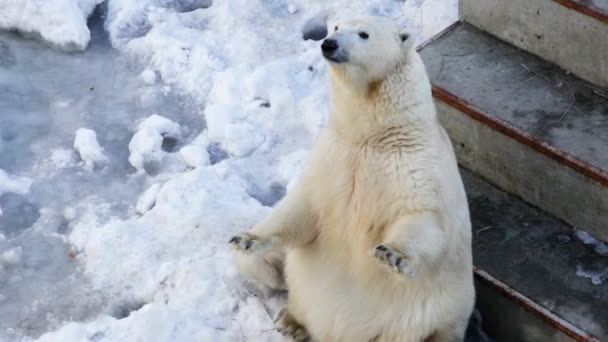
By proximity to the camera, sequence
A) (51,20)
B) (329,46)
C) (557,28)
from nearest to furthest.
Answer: (329,46) < (557,28) < (51,20)

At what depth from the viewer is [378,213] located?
4535 mm

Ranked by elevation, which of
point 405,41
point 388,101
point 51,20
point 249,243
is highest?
point 405,41

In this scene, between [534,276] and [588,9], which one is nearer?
[534,276]

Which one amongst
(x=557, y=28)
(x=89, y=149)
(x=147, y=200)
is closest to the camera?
(x=557, y=28)

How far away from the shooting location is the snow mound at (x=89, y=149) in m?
6.01

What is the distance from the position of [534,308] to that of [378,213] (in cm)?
81

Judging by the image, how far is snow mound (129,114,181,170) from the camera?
19.6 feet

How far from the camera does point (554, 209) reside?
206 inches

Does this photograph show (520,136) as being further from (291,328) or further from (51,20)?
(51,20)

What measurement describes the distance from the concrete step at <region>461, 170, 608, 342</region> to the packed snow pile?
2.56 metres

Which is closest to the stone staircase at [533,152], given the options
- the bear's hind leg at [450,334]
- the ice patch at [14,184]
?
the bear's hind leg at [450,334]

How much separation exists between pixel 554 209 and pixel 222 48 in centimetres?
217

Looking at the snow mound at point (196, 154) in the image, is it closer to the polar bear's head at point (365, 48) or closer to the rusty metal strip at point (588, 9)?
the polar bear's head at point (365, 48)

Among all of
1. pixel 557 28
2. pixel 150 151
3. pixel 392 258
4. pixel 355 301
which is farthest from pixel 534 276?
pixel 150 151
